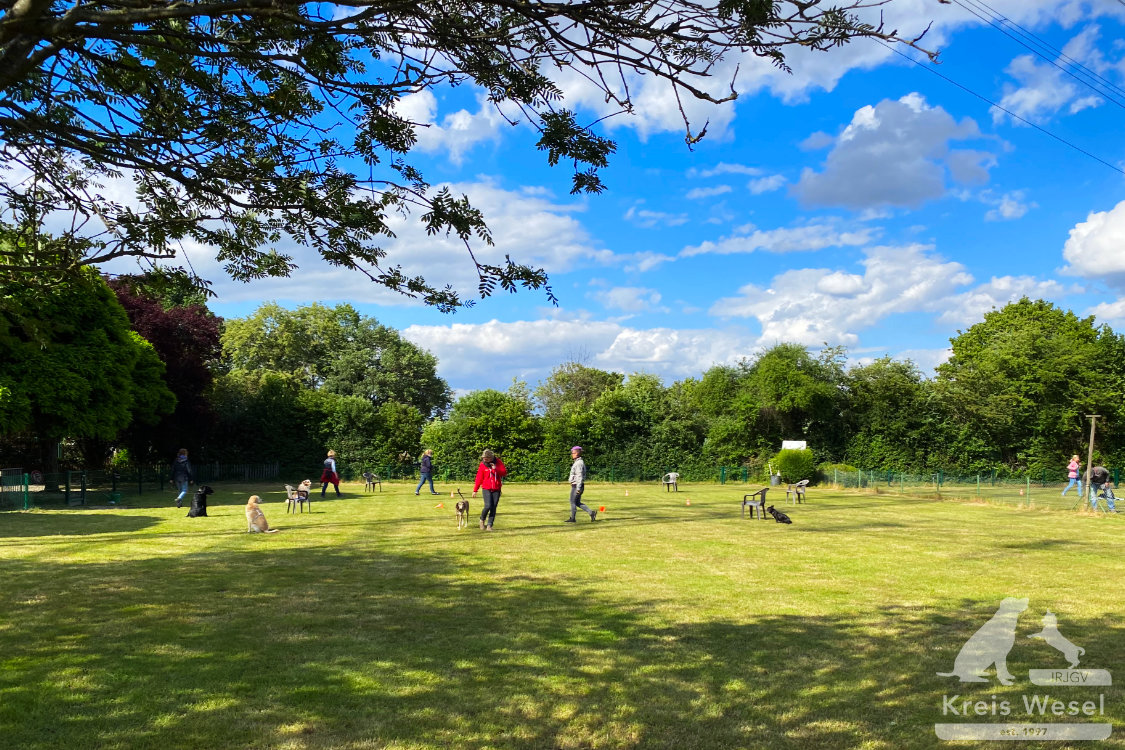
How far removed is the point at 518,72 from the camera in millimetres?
5715

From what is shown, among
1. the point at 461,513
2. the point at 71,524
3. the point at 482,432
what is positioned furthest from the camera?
the point at 482,432

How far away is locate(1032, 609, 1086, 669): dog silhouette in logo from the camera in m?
6.41

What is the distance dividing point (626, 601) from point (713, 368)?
36068 mm

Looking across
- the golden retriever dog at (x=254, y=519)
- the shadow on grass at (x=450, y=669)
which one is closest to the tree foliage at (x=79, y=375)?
the golden retriever dog at (x=254, y=519)

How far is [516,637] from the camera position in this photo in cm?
688

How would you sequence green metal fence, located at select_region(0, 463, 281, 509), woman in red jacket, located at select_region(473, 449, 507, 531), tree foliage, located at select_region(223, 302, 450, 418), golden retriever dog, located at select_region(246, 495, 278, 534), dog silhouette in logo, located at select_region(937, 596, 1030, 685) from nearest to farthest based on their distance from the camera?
dog silhouette in logo, located at select_region(937, 596, 1030, 685), golden retriever dog, located at select_region(246, 495, 278, 534), woman in red jacket, located at select_region(473, 449, 507, 531), green metal fence, located at select_region(0, 463, 281, 509), tree foliage, located at select_region(223, 302, 450, 418)

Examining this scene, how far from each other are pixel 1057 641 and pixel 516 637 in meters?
4.91

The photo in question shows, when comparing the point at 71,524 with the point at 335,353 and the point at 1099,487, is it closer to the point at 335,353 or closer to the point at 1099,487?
the point at 1099,487

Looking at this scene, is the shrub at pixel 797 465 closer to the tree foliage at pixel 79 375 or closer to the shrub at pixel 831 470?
the shrub at pixel 831 470

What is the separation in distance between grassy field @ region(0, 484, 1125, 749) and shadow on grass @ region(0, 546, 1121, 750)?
3 centimetres

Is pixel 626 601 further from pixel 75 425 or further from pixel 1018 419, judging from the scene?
pixel 1018 419

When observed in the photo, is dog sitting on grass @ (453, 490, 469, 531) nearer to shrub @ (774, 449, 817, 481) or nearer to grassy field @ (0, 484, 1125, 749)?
grassy field @ (0, 484, 1125, 749)

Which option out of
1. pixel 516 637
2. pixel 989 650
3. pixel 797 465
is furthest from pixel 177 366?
pixel 989 650

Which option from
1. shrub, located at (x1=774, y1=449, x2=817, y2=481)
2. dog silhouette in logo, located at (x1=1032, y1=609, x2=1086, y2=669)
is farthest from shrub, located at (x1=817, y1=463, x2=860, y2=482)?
dog silhouette in logo, located at (x1=1032, y1=609, x2=1086, y2=669)
